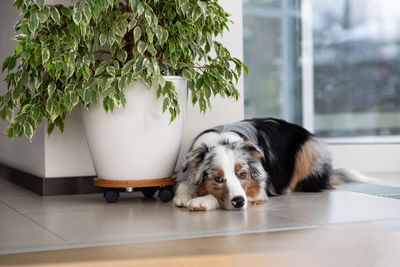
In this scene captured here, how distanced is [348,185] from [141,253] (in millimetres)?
2008

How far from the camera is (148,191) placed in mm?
Result: 2939

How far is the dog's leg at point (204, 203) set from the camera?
2.52 m

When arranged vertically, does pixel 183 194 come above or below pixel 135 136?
below

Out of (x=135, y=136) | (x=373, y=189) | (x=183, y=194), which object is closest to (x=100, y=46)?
(x=135, y=136)

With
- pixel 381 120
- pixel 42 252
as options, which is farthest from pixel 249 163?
pixel 381 120

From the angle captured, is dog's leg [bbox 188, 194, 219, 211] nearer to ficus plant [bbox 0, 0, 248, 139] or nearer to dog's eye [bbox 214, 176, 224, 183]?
dog's eye [bbox 214, 176, 224, 183]

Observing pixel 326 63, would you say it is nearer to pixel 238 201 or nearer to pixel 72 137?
pixel 72 137

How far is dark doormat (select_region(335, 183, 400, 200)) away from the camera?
2.99m

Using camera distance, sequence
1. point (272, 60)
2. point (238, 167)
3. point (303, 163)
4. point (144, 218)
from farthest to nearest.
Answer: point (272, 60) < point (303, 163) < point (238, 167) < point (144, 218)

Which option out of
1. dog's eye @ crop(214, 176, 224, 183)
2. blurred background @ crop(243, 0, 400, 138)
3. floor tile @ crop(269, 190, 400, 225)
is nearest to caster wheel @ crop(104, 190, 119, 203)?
dog's eye @ crop(214, 176, 224, 183)

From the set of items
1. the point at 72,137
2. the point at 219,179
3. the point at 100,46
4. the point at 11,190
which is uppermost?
the point at 100,46

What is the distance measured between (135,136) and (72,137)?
0.61 meters

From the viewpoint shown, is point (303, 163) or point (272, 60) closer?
point (303, 163)

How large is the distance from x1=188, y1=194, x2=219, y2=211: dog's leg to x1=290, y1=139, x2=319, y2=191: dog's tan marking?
76 centimetres
